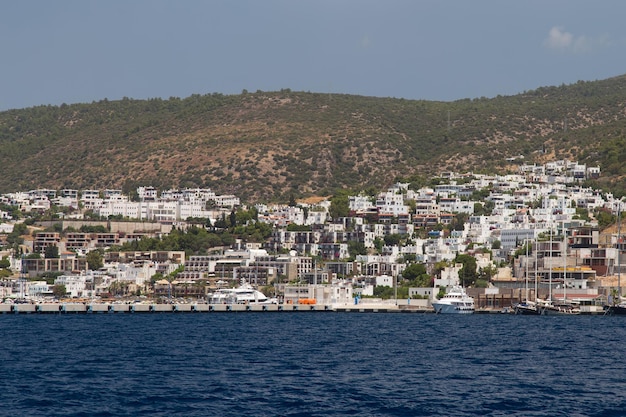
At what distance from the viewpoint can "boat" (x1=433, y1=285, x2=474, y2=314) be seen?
472ft

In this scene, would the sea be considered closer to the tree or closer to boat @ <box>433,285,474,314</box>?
boat @ <box>433,285,474,314</box>

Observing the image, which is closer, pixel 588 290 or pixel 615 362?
pixel 615 362

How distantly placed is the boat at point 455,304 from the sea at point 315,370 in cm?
2909

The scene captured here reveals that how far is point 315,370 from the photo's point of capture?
230 feet

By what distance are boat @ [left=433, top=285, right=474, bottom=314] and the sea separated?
2909 cm

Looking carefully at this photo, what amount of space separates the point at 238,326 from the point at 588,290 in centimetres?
4822

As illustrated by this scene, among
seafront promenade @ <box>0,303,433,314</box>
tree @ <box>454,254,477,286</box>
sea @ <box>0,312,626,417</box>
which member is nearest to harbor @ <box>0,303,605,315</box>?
seafront promenade @ <box>0,303,433,314</box>

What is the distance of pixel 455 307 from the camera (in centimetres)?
14438

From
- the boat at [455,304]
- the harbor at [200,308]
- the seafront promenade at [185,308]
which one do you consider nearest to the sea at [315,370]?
the boat at [455,304]

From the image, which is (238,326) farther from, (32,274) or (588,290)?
(32,274)

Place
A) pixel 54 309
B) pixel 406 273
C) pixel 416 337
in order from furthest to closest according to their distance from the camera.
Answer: pixel 406 273
pixel 54 309
pixel 416 337

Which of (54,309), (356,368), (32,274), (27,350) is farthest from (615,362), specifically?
(32,274)

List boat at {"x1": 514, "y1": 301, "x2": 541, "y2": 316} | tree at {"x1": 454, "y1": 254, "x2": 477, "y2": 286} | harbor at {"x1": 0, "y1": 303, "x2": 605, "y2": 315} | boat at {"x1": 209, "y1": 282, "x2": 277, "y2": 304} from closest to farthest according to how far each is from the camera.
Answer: boat at {"x1": 514, "y1": 301, "x2": 541, "y2": 316}
harbor at {"x1": 0, "y1": 303, "x2": 605, "y2": 315}
boat at {"x1": 209, "y1": 282, "x2": 277, "y2": 304}
tree at {"x1": 454, "y1": 254, "x2": 477, "y2": 286}

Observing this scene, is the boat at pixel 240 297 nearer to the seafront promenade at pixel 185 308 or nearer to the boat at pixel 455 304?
the seafront promenade at pixel 185 308
